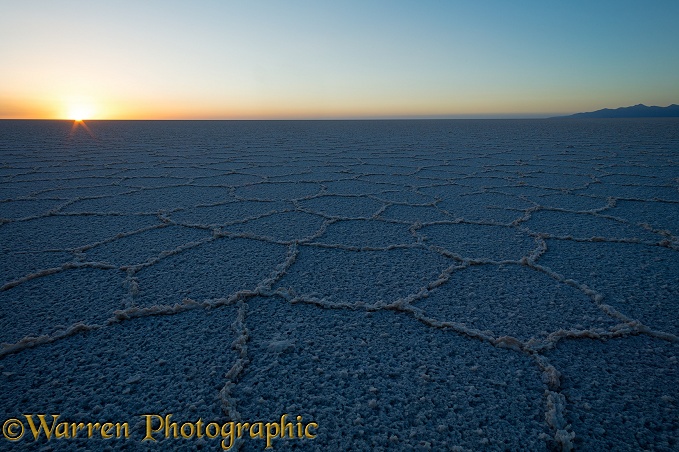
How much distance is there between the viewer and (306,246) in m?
1.38

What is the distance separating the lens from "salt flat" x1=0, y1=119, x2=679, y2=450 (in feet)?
2.05

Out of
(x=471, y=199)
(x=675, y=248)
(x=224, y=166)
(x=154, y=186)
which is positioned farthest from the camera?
(x=224, y=166)

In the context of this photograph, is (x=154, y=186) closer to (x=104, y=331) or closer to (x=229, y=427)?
(x=104, y=331)

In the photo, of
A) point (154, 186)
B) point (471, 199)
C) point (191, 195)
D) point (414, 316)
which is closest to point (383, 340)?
point (414, 316)

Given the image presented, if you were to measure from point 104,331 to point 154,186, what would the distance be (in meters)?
1.85

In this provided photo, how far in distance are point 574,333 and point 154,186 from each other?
243cm

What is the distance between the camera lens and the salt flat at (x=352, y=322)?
2.05 feet

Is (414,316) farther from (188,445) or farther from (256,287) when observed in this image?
(188,445)

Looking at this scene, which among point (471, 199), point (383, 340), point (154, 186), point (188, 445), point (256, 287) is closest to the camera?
point (188, 445)

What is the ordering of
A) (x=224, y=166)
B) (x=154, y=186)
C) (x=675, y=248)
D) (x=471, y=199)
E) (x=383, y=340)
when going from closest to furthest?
(x=383, y=340) < (x=675, y=248) < (x=471, y=199) < (x=154, y=186) < (x=224, y=166)

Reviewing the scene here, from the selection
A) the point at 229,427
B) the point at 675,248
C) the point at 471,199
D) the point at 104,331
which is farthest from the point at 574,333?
the point at 471,199

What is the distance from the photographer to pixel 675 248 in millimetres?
1323

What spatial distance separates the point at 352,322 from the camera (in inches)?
35.1

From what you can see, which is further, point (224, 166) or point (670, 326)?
point (224, 166)
